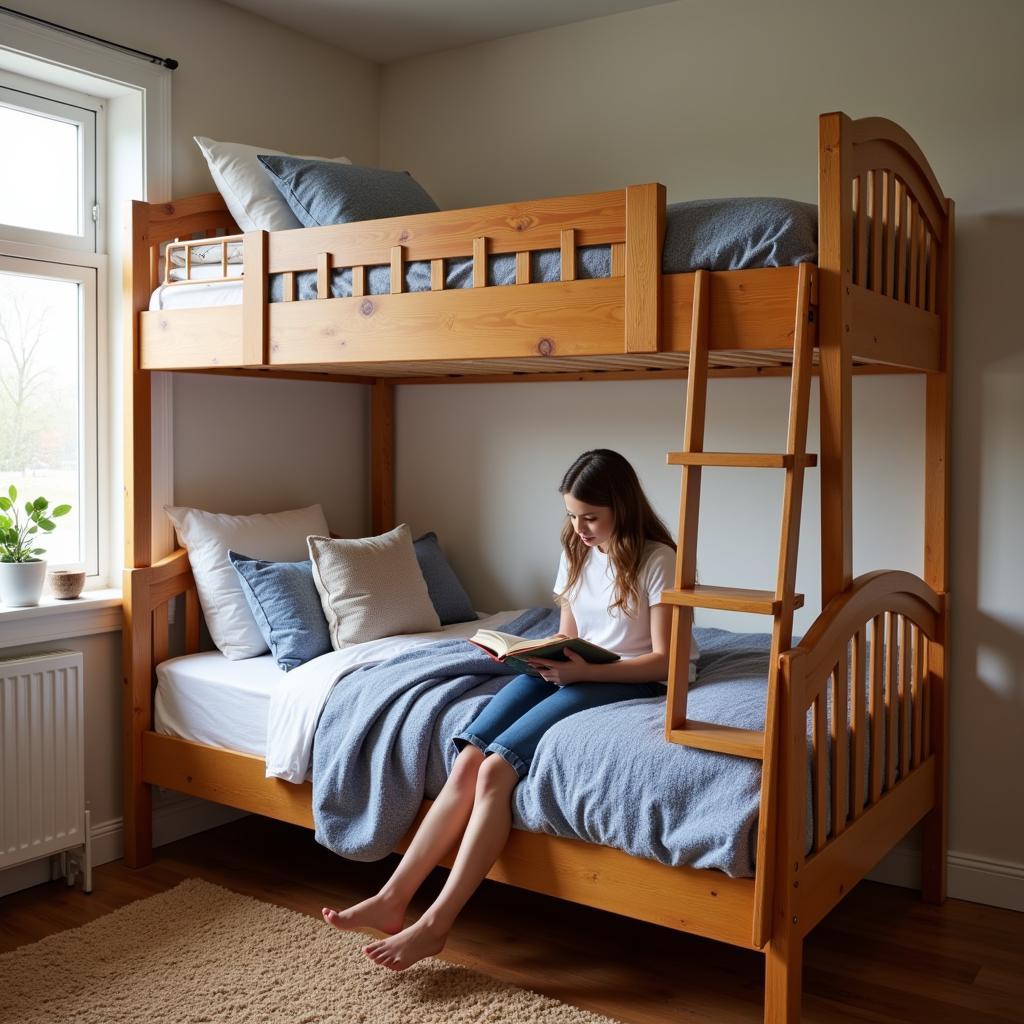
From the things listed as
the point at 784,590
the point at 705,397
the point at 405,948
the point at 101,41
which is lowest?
the point at 405,948

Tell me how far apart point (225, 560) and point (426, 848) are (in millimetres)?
1161

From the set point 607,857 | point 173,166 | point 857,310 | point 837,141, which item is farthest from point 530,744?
point 173,166

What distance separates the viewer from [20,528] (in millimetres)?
2951

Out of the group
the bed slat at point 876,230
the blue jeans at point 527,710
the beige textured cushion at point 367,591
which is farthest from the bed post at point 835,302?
the beige textured cushion at point 367,591

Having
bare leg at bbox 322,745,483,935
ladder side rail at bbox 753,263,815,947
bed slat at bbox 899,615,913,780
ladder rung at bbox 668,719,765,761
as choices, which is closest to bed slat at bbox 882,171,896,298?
ladder side rail at bbox 753,263,815,947

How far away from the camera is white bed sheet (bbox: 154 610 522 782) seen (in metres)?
2.66

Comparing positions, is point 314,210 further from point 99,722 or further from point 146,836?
point 146,836

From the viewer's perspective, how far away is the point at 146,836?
310cm

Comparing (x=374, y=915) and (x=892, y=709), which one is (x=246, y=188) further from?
(x=892, y=709)

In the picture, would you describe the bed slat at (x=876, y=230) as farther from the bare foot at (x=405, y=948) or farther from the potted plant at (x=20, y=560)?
the potted plant at (x=20, y=560)

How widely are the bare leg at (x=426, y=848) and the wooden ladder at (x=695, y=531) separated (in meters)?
0.51

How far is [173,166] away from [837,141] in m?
1.98

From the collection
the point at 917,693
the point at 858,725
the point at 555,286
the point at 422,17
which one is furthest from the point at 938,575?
the point at 422,17

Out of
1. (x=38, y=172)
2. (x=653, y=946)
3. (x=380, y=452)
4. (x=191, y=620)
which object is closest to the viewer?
(x=653, y=946)
